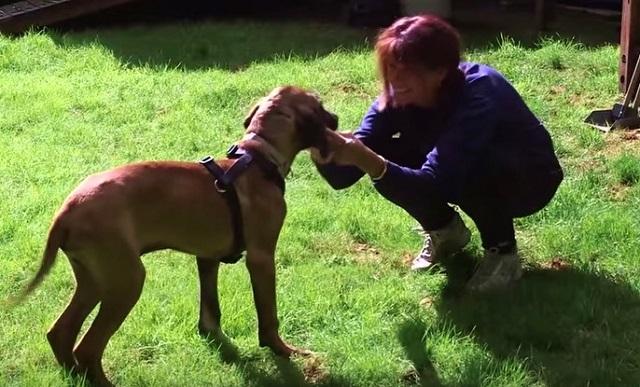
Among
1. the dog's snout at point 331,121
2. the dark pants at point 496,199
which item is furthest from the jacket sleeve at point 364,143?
the dog's snout at point 331,121

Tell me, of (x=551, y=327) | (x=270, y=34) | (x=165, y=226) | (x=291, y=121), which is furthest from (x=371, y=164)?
(x=270, y=34)

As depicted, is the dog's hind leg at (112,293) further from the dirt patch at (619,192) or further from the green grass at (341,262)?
the dirt patch at (619,192)

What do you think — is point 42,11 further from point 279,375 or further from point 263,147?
point 279,375

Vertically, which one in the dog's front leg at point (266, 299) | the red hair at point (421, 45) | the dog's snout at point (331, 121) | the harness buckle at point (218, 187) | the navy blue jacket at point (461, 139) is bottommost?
the dog's front leg at point (266, 299)

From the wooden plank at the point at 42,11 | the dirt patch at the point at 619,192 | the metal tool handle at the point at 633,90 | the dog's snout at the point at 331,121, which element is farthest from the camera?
the wooden plank at the point at 42,11

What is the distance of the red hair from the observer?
3.97m

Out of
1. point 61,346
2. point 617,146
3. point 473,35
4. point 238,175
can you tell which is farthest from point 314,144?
point 473,35

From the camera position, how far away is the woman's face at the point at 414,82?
4.02m

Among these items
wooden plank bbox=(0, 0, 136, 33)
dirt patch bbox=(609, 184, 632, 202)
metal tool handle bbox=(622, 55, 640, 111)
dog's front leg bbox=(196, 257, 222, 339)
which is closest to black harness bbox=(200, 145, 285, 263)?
dog's front leg bbox=(196, 257, 222, 339)

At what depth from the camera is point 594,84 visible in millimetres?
7562

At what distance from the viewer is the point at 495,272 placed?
4473 mm

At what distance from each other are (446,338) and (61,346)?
1.47 m

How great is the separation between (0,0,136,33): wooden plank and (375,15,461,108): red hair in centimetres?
726

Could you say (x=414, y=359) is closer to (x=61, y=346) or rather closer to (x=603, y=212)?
(x=61, y=346)
